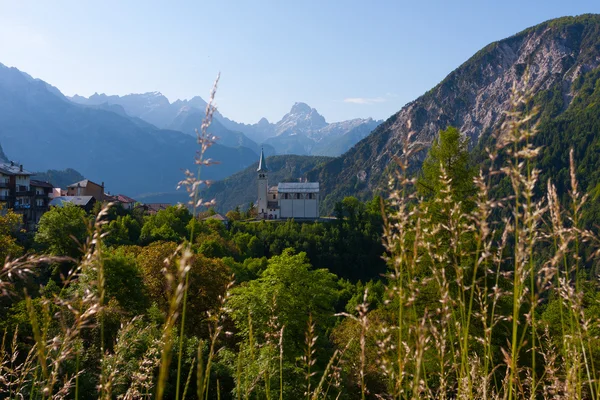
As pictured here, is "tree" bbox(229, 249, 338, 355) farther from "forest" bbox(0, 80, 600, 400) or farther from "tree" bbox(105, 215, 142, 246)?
"tree" bbox(105, 215, 142, 246)

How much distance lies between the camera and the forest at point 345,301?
213 centimetres

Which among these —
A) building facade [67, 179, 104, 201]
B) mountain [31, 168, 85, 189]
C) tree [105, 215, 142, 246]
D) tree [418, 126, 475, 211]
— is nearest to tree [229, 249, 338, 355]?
tree [418, 126, 475, 211]

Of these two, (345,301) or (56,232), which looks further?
(345,301)

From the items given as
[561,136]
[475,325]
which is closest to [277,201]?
[475,325]

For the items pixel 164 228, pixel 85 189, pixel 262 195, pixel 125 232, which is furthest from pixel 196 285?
pixel 262 195

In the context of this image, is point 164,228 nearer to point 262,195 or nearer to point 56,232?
point 56,232

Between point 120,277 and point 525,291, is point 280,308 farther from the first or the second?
point 525,291

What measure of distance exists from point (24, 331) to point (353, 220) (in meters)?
55.4

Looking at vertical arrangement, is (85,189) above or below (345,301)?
above

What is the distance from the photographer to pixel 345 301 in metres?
39.5

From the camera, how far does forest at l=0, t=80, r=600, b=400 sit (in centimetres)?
213

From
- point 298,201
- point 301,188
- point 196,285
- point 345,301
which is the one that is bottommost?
point 345,301

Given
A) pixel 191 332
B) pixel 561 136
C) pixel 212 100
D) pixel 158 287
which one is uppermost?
pixel 561 136

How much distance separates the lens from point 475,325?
12336mm
